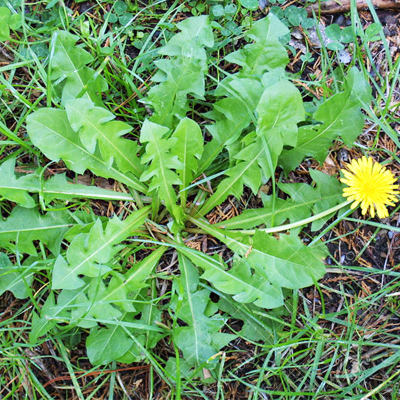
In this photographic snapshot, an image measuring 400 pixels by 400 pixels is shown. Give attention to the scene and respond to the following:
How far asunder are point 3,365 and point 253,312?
1.41 metres

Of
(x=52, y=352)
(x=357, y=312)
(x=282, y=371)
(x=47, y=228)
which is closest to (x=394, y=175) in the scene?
(x=357, y=312)

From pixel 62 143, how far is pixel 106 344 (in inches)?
42.3

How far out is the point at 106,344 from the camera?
2.39 meters

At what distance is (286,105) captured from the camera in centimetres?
222

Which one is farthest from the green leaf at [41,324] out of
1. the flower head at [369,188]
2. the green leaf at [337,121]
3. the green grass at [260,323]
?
the flower head at [369,188]

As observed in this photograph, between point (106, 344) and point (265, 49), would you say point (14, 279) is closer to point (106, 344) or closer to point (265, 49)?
point (106, 344)

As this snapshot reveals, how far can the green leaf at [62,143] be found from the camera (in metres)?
2.35

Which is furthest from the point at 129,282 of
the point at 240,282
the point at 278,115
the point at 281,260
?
the point at 278,115

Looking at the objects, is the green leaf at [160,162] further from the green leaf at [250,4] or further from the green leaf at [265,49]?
the green leaf at [250,4]

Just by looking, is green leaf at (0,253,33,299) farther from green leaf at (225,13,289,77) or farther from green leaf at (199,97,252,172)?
green leaf at (225,13,289,77)

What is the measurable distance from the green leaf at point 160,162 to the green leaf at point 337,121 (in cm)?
66

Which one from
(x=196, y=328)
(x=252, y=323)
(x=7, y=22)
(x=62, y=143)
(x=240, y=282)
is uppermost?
(x=7, y=22)

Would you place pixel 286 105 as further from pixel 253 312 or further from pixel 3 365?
pixel 3 365

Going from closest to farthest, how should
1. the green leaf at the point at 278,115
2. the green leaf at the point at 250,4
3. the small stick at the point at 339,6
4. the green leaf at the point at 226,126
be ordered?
the green leaf at the point at 278,115, the green leaf at the point at 226,126, the green leaf at the point at 250,4, the small stick at the point at 339,6
